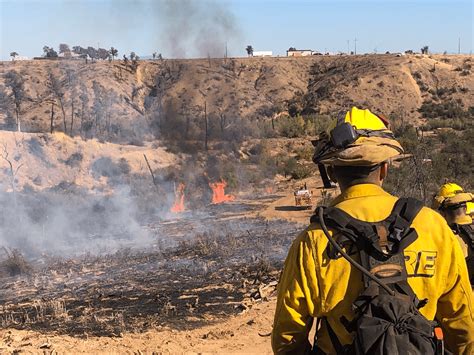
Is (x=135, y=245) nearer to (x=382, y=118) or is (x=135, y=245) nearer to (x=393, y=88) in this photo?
(x=382, y=118)

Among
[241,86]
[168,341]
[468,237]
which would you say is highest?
[241,86]

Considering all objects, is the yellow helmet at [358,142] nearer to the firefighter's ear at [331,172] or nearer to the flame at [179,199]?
the firefighter's ear at [331,172]

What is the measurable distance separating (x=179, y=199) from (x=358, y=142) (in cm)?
2224

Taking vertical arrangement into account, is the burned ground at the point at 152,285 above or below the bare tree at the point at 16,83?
below

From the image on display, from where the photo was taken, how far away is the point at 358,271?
6.07 ft

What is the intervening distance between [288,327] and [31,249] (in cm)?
1603

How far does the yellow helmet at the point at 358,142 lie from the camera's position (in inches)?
76.7

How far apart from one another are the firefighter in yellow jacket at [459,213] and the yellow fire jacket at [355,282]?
2.74 meters

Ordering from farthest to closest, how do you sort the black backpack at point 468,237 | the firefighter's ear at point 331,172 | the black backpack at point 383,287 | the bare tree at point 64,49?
the bare tree at point 64,49
the black backpack at point 468,237
the firefighter's ear at point 331,172
the black backpack at point 383,287

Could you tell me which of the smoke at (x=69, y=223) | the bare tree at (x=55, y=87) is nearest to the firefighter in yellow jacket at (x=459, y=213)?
the smoke at (x=69, y=223)

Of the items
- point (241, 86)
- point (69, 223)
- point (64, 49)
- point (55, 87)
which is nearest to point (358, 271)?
point (69, 223)

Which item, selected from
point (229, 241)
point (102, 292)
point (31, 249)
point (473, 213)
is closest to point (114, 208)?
point (31, 249)

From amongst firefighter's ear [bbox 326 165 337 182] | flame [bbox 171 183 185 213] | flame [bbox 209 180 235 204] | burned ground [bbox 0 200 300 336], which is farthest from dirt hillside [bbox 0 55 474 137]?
firefighter's ear [bbox 326 165 337 182]

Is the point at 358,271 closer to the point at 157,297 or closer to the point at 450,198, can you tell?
the point at 450,198
